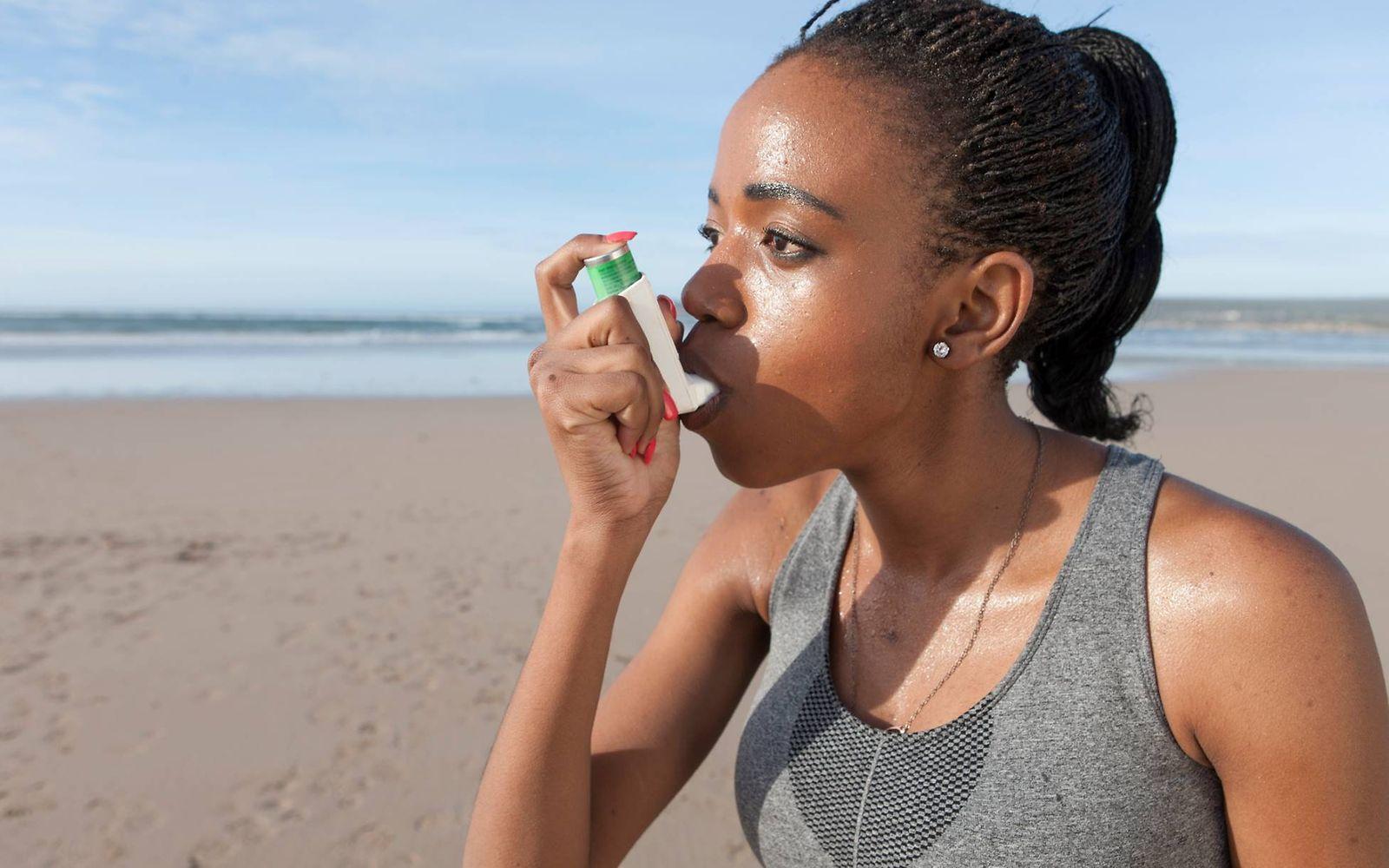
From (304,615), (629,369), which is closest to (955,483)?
(629,369)

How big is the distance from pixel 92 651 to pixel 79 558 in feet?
5.92

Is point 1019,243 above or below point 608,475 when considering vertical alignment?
above

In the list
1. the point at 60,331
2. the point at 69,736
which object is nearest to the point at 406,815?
the point at 69,736

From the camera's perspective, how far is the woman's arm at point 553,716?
1.86 m

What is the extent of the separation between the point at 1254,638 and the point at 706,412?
2.94 feet

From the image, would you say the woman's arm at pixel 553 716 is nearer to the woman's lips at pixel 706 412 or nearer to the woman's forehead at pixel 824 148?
the woman's lips at pixel 706 412

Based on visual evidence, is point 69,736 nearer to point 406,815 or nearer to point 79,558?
point 406,815

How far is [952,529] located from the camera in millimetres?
2023

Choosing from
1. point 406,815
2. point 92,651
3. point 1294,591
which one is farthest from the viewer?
point 92,651

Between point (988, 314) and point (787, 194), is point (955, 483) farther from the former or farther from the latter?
point (787, 194)

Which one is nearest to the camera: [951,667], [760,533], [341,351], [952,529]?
[951,667]

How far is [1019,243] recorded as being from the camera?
180 cm

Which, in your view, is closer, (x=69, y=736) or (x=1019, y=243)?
(x=1019, y=243)

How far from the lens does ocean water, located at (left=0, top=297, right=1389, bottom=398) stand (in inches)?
659
